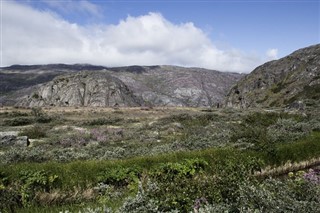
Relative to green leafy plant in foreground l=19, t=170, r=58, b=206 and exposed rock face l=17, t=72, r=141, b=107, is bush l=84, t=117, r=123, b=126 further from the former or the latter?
exposed rock face l=17, t=72, r=141, b=107

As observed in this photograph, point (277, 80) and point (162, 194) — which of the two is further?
point (277, 80)

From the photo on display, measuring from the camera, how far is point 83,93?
125 meters

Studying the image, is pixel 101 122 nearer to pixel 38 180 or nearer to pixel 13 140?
pixel 13 140

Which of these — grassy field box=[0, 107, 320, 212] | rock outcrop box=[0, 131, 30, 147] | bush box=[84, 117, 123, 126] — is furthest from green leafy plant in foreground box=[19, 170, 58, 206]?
bush box=[84, 117, 123, 126]

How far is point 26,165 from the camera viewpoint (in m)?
15.6

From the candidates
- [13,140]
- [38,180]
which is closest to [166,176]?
[38,180]

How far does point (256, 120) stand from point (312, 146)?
20211 mm

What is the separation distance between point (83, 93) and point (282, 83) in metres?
63.6

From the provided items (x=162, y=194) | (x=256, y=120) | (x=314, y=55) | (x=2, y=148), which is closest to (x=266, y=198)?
(x=162, y=194)

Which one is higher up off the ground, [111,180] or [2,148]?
[111,180]

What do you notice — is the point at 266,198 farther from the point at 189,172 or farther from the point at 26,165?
the point at 26,165

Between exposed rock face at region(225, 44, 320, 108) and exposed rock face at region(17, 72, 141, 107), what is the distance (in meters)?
38.2

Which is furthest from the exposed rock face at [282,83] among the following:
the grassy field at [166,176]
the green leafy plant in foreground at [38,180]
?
the green leafy plant in foreground at [38,180]

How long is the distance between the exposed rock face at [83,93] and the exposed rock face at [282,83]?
1503 inches
